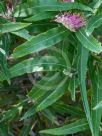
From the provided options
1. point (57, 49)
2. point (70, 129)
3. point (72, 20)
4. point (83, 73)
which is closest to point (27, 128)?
point (70, 129)

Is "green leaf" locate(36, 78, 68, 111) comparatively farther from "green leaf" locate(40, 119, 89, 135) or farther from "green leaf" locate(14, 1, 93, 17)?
"green leaf" locate(14, 1, 93, 17)

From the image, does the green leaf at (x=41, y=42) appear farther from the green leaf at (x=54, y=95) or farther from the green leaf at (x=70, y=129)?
the green leaf at (x=70, y=129)

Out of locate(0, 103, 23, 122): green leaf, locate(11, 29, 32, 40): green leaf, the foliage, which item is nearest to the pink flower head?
the foliage

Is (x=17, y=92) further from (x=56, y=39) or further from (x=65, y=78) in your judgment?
(x=56, y=39)

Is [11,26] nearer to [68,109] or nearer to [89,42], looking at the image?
[89,42]

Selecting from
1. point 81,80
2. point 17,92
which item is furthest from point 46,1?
point 17,92
